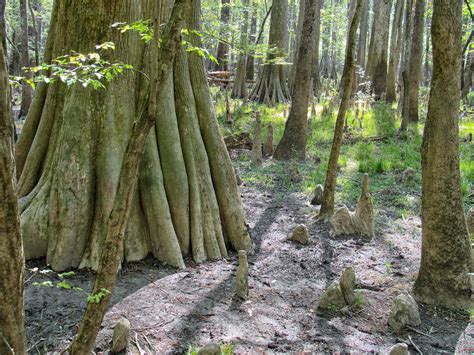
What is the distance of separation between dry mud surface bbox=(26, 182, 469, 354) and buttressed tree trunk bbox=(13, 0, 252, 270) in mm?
271

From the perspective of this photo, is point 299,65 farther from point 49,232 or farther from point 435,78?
point 49,232

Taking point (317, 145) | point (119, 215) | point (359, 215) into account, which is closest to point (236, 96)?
point (317, 145)

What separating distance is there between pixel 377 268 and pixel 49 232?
11.2 feet

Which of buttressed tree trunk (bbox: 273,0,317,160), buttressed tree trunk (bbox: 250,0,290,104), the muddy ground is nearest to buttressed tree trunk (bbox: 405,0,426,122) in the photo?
buttressed tree trunk (bbox: 273,0,317,160)

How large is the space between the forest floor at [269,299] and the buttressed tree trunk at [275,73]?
9.53 metres

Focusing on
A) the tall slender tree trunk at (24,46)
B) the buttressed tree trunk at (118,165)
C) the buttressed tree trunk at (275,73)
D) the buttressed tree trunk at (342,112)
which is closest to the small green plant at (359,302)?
the buttressed tree trunk at (118,165)

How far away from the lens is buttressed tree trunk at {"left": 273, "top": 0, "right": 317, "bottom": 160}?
8.65 metres

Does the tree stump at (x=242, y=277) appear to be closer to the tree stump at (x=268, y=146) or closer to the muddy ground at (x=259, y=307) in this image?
the muddy ground at (x=259, y=307)

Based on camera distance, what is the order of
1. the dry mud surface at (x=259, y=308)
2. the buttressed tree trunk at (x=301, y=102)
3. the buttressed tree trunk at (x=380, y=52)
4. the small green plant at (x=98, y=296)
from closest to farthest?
the small green plant at (x=98, y=296) → the dry mud surface at (x=259, y=308) → the buttressed tree trunk at (x=301, y=102) → the buttressed tree trunk at (x=380, y=52)

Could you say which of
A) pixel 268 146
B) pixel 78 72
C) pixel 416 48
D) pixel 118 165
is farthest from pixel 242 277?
pixel 416 48

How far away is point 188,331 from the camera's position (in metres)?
3.45

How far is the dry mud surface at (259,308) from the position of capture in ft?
11.1

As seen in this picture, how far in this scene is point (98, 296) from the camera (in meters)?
2.13

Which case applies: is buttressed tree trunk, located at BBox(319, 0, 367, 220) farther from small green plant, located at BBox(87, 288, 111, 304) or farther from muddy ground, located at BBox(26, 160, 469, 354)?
small green plant, located at BBox(87, 288, 111, 304)
